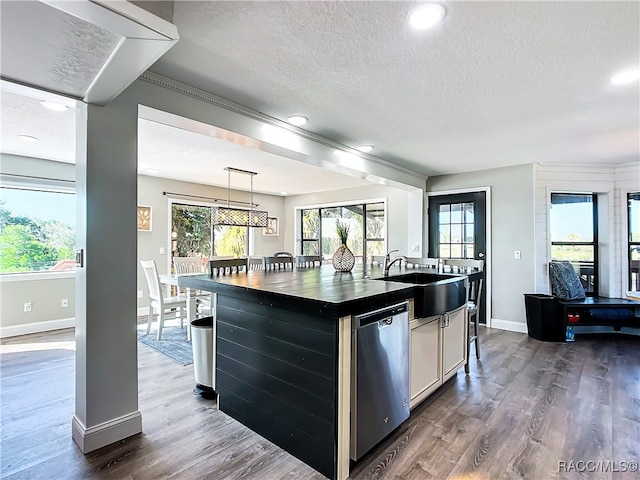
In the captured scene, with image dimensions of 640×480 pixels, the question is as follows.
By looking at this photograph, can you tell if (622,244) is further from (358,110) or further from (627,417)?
(358,110)

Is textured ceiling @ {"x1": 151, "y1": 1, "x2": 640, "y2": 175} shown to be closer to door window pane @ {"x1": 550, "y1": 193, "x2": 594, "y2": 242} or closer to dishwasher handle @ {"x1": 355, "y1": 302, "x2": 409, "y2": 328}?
door window pane @ {"x1": 550, "y1": 193, "x2": 594, "y2": 242}

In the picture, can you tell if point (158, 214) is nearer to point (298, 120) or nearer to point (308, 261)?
point (308, 261)

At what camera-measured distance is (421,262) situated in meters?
3.80

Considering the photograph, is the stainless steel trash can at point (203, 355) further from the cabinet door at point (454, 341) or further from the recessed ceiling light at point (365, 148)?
the recessed ceiling light at point (365, 148)

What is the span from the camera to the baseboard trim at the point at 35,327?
14.1 ft

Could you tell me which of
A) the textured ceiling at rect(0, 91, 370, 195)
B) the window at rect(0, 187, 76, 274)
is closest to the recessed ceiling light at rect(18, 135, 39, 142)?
the textured ceiling at rect(0, 91, 370, 195)

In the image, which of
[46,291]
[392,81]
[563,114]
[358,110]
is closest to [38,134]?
[46,291]

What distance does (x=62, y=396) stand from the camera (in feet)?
8.75

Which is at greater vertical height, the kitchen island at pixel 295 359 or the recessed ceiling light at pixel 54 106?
the recessed ceiling light at pixel 54 106

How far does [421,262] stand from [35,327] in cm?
535

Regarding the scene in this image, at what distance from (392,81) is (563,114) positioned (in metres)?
1.73

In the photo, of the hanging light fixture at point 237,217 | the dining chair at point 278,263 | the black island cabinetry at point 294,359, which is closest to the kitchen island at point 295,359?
the black island cabinetry at point 294,359

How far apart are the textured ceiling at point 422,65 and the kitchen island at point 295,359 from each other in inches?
57.4

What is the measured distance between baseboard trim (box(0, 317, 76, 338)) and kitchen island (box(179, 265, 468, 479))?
151 inches
